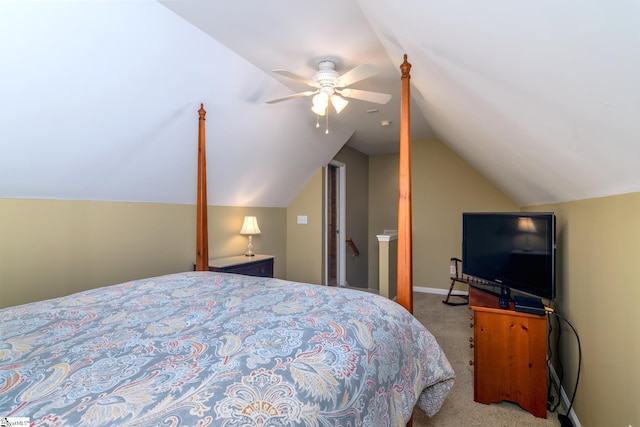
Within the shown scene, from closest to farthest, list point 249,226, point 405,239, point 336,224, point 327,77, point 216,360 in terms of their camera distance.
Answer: point 216,360, point 405,239, point 327,77, point 249,226, point 336,224

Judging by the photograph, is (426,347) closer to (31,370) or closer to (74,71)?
A: (31,370)

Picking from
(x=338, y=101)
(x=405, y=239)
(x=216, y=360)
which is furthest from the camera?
(x=338, y=101)

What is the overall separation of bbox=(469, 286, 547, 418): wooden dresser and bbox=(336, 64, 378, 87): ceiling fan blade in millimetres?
1763

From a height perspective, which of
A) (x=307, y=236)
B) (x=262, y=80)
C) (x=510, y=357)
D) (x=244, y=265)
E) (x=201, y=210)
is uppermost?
(x=262, y=80)

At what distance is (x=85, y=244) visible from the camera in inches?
90.5

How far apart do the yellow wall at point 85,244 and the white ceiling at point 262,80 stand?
126mm

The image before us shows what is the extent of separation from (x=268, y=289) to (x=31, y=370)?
1019 mm

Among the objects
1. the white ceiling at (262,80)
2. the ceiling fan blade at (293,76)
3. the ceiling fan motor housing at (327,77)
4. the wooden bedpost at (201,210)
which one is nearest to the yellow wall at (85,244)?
the white ceiling at (262,80)

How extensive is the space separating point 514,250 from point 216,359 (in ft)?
7.00

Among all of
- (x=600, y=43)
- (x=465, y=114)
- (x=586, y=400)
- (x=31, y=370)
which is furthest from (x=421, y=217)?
(x=31, y=370)

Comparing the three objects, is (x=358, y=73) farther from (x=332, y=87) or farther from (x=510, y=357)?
(x=510, y=357)

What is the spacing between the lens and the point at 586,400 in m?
1.58

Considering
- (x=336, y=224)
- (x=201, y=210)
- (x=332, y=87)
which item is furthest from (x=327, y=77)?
(x=336, y=224)

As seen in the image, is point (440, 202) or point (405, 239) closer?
point (405, 239)
